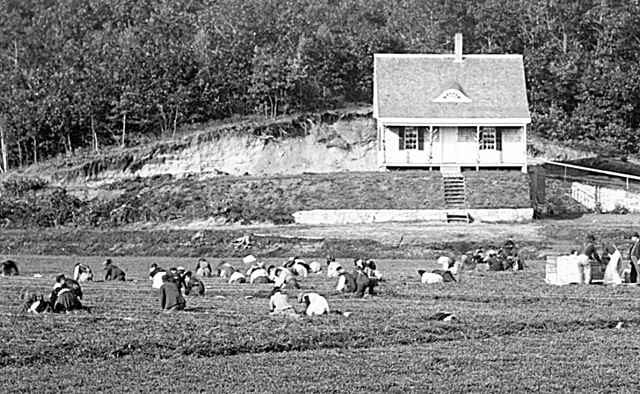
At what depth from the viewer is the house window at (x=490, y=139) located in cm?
5484

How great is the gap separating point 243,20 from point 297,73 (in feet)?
35.7

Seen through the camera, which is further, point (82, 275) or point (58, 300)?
point (82, 275)

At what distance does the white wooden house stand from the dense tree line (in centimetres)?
1153

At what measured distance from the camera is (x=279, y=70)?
7025cm

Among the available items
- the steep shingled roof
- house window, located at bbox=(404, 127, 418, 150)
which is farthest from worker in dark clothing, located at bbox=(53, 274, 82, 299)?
house window, located at bbox=(404, 127, 418, 150)

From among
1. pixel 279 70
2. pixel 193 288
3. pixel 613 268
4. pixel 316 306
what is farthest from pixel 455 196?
pixel 316 306

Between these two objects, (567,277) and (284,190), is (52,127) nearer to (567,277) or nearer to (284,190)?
(284,190)

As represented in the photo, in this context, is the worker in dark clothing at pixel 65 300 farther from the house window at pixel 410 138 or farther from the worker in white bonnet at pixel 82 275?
the house window at pixel 410 138

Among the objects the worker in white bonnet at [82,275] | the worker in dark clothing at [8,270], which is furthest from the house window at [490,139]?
the worker in white bonnet at [82,275]

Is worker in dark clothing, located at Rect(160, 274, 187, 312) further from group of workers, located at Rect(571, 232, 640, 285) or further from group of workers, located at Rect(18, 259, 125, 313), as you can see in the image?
group of workers, located at Rect(571, 232, 640, 285)

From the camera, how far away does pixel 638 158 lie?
64812 millimetres

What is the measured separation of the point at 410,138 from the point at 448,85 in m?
3.42

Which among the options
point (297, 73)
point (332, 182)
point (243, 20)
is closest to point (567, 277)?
point (332, 182)

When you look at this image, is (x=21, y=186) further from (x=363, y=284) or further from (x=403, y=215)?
(x=363, y=284)
